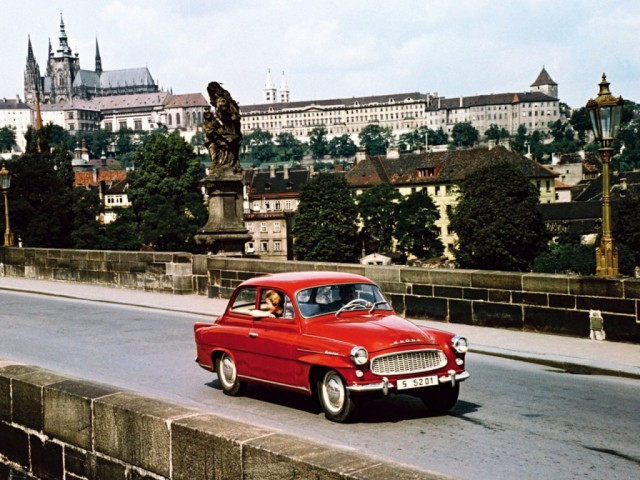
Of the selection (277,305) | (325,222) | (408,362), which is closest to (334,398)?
(408,362)

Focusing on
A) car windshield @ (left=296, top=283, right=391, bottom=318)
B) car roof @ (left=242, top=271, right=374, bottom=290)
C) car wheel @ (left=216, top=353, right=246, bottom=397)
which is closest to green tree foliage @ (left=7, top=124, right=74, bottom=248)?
car wheel @ (left=216, top=353, right=246, bottom=397)

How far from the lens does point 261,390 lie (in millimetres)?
10805

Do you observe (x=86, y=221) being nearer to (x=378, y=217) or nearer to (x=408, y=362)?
(x=378, y=217)

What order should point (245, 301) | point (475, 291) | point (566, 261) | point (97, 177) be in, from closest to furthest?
1. point (245, 301)
2. point (475, 291)
3. point (566, 261)
4. point (97, 177)

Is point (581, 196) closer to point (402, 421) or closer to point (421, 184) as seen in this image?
point (421, 184)

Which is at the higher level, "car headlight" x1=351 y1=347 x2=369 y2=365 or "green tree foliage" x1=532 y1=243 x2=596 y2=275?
"car headlight" x1=351 y1=347 x2=369 y2=365

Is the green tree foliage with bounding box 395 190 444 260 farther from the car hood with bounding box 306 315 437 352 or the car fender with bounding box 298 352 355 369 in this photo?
the car fender with bounding box 298 352 355 369

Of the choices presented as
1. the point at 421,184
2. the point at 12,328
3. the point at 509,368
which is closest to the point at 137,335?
the point at 12,328

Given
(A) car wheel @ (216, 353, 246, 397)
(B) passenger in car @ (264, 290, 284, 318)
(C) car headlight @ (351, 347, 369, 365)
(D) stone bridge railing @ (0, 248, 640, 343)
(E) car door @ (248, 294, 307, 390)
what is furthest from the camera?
(D) stone bridge railing @ (0, 248, 640, 343)

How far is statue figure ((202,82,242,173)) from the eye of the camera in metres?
21.4

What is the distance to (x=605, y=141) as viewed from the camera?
14117 mm

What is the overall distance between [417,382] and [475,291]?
6702 millimetres

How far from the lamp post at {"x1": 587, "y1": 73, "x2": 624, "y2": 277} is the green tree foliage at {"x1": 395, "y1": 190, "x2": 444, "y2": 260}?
290ft

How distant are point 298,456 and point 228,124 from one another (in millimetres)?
17029
